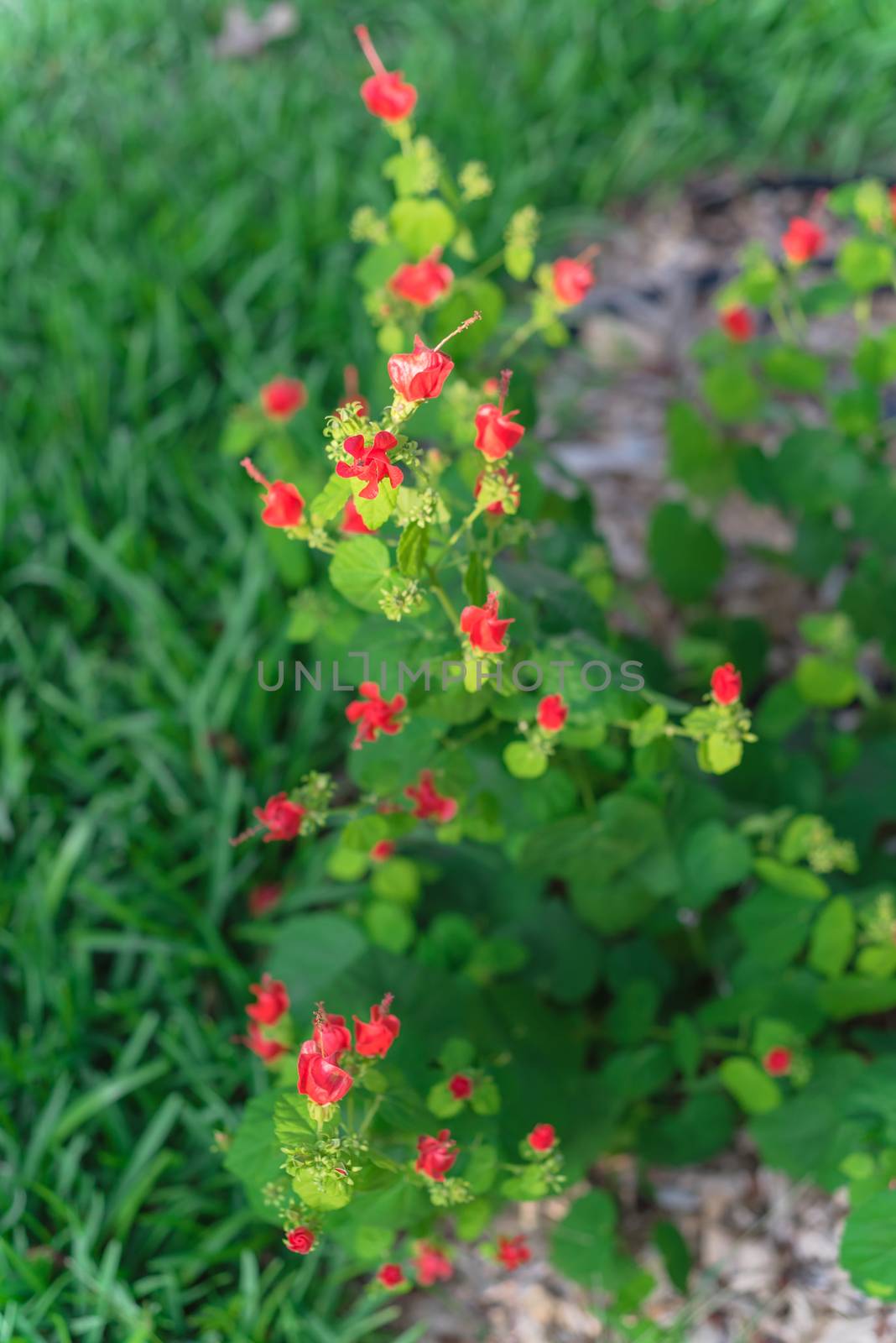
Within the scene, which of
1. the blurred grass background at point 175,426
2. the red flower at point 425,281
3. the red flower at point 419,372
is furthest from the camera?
the blurred grass background at point 175,426

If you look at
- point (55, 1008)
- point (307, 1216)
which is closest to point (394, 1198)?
point (307, 1216)

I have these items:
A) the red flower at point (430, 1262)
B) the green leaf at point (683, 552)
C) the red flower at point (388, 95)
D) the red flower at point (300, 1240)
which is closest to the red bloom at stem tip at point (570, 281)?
the red flower at point (388, 95)

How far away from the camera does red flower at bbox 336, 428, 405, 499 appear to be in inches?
31.0

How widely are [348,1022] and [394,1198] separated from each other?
30cm

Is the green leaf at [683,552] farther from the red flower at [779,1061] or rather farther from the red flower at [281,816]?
the red flower at [281,816]

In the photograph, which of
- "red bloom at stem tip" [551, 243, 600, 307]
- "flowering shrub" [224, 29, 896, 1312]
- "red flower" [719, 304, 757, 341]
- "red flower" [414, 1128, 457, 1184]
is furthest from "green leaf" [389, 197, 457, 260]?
"red flower" [414, 1128, 457, 1184]

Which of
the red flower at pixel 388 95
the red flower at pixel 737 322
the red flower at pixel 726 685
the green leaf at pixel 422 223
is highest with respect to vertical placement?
the red flower at pixel 388 95

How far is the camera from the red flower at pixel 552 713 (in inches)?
40.1

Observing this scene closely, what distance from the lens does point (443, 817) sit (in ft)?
3.86

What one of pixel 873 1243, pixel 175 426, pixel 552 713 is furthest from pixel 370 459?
pixel 175 426

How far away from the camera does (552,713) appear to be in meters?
1.02

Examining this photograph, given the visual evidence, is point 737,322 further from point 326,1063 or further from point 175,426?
point 326,1063

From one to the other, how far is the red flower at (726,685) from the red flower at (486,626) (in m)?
0.21

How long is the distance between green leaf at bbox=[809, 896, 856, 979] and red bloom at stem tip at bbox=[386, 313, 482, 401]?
771mm
